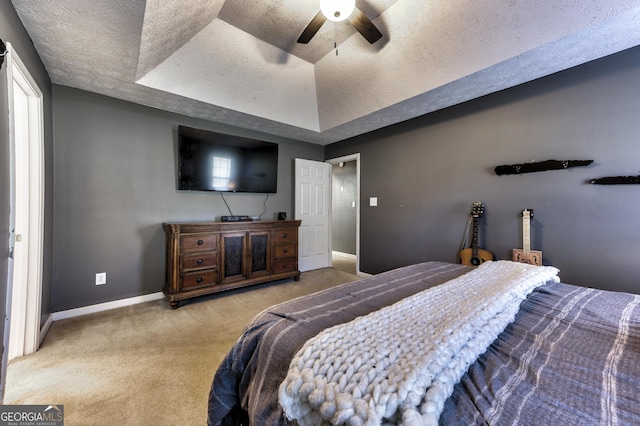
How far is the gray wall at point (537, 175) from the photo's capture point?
1908 mm

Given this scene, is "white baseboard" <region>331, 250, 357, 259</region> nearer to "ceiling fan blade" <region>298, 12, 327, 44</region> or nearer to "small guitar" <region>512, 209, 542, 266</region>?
"small guitar" <region>512, 209, 542, 266</region>

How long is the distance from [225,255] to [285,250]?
0.87 metres

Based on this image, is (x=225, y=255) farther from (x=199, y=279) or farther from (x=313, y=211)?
(x=313, y=211)

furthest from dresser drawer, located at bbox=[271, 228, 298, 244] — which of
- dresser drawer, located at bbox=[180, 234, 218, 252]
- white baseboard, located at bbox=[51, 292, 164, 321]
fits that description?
white baseboard, located at bbox=[51, 292, 164, 321]

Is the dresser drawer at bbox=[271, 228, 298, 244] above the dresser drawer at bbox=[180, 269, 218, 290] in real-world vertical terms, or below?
above

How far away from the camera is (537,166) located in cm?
226

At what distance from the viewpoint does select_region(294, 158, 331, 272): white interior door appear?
4148 millimetres

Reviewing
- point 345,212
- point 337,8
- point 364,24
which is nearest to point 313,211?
point 345,212

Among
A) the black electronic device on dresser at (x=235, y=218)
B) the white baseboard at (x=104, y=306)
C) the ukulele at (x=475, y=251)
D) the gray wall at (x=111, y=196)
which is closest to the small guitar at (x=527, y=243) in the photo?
the ukulele at (x=475, y=251)

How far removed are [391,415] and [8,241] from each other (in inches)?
80.9

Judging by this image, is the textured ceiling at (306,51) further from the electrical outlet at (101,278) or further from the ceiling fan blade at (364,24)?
the electrical outlet at (101,278)

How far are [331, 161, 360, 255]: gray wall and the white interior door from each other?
3.29 feet

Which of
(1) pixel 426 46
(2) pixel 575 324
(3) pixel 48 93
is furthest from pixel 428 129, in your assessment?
(3) pixel 48 93

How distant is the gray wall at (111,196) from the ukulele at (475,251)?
3.32m
